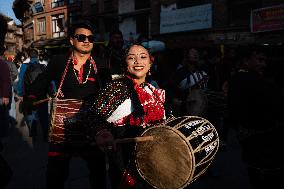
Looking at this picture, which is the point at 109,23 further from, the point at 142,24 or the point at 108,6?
the point at 142,24

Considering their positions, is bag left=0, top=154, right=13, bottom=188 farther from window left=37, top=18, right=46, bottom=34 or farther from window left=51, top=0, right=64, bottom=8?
window left=37, top=18, right=46, bottom=34

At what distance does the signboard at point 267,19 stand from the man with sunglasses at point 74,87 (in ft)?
45.6

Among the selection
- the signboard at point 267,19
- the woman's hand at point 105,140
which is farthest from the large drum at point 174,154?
the signboard at point 267,19

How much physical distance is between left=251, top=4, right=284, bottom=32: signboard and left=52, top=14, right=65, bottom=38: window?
20.9 metres

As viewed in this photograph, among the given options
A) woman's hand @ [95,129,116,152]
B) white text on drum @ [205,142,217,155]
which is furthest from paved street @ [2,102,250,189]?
woman's hand @ [95,129,116,152]

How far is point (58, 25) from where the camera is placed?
34031mm

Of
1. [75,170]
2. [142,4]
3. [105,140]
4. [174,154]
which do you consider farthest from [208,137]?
[142,4]

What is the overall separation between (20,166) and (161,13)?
17.1 m

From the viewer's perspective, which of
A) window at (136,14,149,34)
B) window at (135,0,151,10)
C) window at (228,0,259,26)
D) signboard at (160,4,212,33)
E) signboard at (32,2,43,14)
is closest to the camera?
window at (228,0,259,26)

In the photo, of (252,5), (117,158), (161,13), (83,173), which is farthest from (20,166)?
(161,13)

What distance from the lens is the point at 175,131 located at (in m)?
2.25

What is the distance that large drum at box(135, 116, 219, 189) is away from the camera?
7.37 feet

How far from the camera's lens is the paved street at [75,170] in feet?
14.8

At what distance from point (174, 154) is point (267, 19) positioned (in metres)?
15.2
